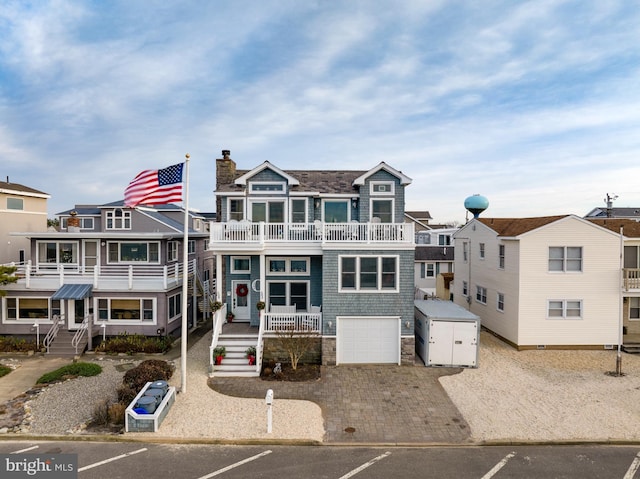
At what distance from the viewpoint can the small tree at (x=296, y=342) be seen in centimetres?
1519

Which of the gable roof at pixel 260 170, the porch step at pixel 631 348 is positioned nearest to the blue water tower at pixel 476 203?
the porch step at pixel 631 348

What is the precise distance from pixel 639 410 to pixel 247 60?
22674mm

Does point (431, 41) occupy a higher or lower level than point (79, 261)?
higher

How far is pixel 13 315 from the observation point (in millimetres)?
18594

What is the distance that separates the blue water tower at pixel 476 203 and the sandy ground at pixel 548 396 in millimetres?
15320

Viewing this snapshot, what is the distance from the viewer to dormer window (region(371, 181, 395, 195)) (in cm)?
1800

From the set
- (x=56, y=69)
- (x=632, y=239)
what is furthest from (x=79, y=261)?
(x=632, y=239)

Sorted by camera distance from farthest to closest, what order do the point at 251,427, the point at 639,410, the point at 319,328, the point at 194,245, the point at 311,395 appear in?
the point at 194,245
the point at 319,328
the point at 311,395
the point at 639,410
the point at 251,427

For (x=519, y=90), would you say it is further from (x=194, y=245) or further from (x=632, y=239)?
(x=194, y=245)

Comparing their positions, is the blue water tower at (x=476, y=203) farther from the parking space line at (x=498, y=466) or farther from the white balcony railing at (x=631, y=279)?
the parking space line at (x=498, y=466)

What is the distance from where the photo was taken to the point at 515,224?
20.1 m

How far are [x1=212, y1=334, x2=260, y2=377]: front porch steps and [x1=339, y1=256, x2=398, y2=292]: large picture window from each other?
4824 millimetres

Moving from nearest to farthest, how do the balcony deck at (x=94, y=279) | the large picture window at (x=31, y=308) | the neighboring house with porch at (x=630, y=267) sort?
the balcony deck at (x=94, y=279) < the large picture window at (x=31, y=308) < the neighboring house with porch at (x=630, y=267)

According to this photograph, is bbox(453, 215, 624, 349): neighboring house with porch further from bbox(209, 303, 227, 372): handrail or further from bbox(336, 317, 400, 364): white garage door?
bbox(209, 303, 227, 372): handrail
